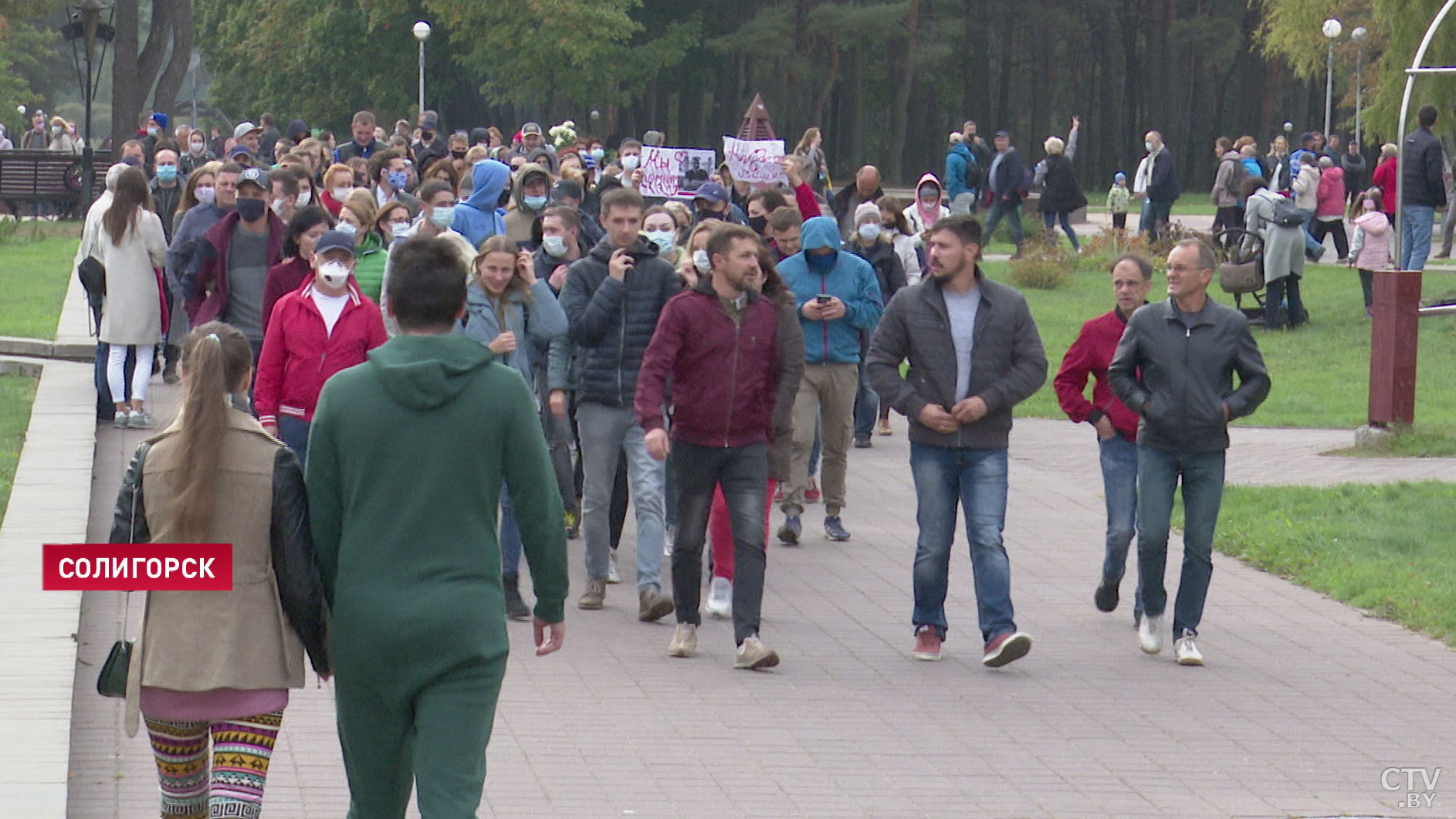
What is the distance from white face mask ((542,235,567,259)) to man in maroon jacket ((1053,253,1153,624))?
8.60 ft

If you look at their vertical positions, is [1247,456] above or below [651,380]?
below

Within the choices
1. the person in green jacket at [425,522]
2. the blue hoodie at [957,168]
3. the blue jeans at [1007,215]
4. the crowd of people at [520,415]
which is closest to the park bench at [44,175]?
the blue hoodie at [957,168]

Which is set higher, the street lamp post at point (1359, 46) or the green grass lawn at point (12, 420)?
the street lamp post at point (1359, 46)

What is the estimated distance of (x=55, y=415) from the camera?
13594mm

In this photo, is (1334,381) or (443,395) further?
(1334,381)

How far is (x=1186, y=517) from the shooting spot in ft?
27.0

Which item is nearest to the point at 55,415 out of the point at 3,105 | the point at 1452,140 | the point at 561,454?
the point at 561,454

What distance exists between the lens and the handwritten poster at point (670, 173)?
19.2 metres

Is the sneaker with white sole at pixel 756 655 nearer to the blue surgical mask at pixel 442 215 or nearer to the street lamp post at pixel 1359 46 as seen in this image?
the blue surgical mask at pixel 442 215

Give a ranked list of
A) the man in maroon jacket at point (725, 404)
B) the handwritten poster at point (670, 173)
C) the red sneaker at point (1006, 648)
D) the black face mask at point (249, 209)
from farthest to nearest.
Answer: the handwritten poster at point (670, 173)
the black face mask at point (249, 209)
the man in maroon jacket at point (725, 404)
the red sneaker at point (1006, 648)

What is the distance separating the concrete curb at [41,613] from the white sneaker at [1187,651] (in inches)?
169

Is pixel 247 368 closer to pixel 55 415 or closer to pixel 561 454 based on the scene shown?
pixel 561 454

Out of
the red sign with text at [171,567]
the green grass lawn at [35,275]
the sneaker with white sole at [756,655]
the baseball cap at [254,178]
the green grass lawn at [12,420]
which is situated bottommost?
the sneaker with white sole at [756,655]

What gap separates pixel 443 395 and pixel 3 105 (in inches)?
3052
